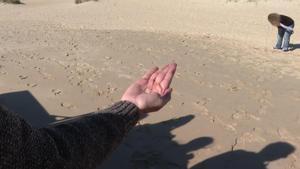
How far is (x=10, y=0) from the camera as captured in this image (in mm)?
21984

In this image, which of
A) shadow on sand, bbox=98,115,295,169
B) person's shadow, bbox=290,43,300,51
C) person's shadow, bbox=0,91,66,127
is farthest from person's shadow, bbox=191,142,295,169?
person's shadow, bbox=290,43,300,51

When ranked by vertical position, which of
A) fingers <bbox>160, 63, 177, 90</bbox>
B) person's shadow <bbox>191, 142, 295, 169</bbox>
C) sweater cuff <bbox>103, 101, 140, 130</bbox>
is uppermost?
fingers <bbox>160, 63, 177, 90</bbox>

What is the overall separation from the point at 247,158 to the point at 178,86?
7.96 feet

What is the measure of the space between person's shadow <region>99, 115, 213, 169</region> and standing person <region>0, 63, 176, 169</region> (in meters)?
3.41

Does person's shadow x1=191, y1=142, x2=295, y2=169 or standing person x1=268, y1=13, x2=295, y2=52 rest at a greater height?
person's shadow x1=191, y1=142, x2=295, y2=169

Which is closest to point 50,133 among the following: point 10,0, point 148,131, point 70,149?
point 70,149

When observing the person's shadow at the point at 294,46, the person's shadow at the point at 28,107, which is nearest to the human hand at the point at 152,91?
the person's shadow at the point at 28,107

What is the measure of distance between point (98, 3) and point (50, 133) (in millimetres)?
20078

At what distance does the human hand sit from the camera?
162 cm

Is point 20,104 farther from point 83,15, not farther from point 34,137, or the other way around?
point 83,15

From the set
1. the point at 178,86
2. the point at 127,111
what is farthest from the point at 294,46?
the point at 127,111

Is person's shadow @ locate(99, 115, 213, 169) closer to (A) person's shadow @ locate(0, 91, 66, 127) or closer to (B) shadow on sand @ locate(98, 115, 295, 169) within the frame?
(B) shadow on sand @ locate(98, 115, 295, 169)

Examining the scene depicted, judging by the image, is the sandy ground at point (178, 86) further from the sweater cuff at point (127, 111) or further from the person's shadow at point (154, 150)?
the sweater cuff at point (127, 111)

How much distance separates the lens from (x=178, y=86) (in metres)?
7.77
